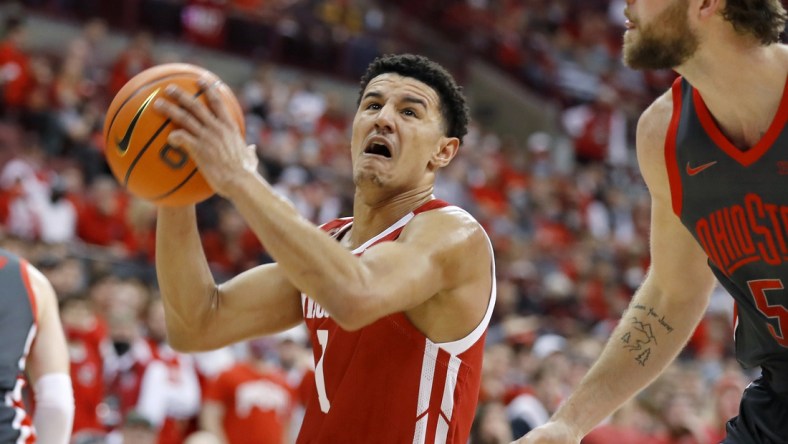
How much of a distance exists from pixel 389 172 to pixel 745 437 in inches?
56.5

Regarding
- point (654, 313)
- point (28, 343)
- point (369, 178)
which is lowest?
point (28, 343)

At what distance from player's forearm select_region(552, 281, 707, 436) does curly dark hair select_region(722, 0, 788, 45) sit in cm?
95

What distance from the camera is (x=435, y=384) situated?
3318mm

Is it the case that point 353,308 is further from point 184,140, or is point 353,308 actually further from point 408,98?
point 408,98

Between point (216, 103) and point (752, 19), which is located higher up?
point (752, 19)

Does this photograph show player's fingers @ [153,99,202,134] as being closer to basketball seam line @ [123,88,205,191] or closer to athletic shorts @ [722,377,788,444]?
basketball seam line @ [123,88,205,191]

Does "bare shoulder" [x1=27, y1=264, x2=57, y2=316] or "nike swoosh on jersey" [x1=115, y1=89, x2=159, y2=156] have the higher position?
"nike swoosh on jersey" [x1=115, y1=89, x2=159, y2=156]

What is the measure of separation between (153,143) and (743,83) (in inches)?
68.5

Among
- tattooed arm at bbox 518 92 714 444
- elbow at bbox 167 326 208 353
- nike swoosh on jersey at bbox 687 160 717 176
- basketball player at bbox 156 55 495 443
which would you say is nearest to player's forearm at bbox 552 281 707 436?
tattooed arm at bbox 518 92 714 444

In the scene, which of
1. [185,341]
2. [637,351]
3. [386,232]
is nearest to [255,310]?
[185,341]

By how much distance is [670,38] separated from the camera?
310 cm

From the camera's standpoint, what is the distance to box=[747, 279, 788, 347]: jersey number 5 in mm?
3105

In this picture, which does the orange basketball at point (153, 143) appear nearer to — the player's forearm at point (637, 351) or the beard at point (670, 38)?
the beard at point (670, 38)

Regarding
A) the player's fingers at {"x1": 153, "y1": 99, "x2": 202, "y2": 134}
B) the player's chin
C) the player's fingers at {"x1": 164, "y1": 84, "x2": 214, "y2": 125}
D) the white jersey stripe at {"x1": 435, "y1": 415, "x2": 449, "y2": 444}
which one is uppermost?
the player's fingers at {"x1": 164, "y1": 84, "x2": 214, "y2": 125}
